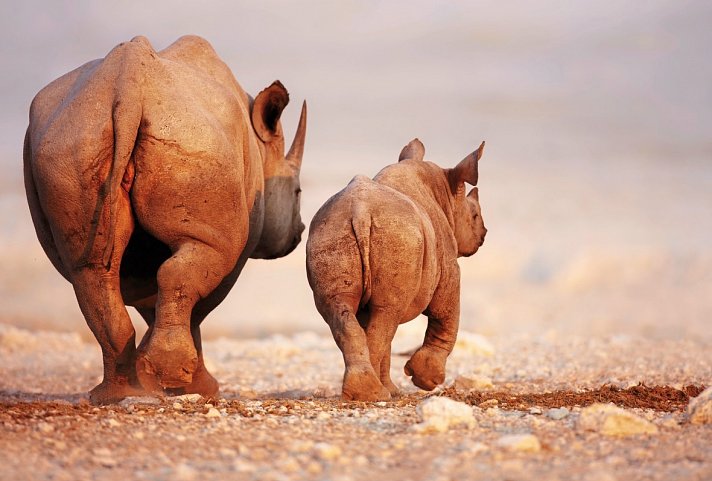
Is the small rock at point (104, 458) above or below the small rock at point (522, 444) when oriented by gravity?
below

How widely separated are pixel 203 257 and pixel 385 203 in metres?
1.49

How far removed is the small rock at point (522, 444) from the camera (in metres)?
5.26

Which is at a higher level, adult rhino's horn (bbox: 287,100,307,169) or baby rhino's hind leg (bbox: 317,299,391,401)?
adult rhino's horn (bbox: 287,100,307,169)

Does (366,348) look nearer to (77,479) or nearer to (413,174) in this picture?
(413,174)

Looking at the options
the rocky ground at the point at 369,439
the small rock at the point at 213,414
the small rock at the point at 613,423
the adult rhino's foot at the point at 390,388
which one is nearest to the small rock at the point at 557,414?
the rocky ground at the point at 369,439

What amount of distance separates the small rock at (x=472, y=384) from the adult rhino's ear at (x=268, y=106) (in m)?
3.05

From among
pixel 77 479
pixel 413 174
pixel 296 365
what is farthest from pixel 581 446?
pixel 296 365

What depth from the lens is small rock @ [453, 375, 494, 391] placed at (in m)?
10.5

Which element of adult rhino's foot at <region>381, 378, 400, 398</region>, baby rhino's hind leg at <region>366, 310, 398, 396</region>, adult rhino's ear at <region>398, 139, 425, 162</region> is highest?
adult rhino's ear at <region>398, 139, 425, 162</region>

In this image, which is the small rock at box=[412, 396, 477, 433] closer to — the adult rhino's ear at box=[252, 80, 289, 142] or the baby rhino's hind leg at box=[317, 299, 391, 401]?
the baby rhino's hind leg at box=[317, 299, 391, 401]

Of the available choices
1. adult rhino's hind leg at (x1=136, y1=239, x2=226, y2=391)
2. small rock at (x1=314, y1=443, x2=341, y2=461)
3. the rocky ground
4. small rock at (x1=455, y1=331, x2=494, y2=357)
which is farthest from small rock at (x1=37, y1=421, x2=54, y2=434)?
small rock at (x1=455, y1=331, x2=494, y2=357)

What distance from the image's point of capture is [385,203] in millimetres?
8438

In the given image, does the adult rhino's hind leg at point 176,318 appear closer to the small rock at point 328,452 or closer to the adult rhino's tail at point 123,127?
the adult rhino's tail at point 123,127

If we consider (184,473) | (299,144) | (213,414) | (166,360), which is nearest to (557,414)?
(213,414)
